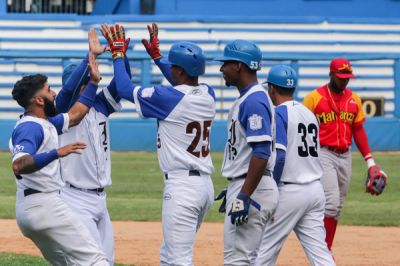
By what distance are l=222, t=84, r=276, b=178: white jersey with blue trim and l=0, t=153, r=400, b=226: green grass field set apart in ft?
21.3

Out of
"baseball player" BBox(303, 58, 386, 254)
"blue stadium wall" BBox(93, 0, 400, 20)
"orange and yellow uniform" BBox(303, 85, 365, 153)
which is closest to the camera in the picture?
"baseball player" BBox(303, 58, 386, 254)

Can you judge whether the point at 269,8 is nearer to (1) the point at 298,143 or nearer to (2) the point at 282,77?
(2) the point at 282,77

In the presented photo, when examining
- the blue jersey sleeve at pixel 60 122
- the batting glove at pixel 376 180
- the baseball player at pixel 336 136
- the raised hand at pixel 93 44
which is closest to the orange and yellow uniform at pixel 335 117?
the baseball player at pixel 336 136

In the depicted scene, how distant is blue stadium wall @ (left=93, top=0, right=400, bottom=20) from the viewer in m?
30.7

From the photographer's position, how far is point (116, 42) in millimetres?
7691

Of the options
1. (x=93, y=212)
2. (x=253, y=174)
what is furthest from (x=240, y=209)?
(x=93, y=212)

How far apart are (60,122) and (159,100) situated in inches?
29.5

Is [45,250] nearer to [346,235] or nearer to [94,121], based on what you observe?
[94,121]

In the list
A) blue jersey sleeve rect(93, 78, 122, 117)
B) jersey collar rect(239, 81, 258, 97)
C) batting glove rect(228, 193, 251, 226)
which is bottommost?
batting glove rect(228, 193, 251, 226)

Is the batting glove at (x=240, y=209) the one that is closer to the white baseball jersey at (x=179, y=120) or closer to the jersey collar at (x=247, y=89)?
the white baseball jersey at (x=179, y=120)

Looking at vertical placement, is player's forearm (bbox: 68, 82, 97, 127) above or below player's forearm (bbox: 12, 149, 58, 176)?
above

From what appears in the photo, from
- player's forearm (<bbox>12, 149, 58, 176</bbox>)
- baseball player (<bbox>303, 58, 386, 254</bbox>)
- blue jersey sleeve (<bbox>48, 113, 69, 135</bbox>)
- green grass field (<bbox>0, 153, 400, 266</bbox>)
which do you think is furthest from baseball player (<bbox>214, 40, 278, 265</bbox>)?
green grass field (<bbox>0, 153, 400, 266</bbox>)

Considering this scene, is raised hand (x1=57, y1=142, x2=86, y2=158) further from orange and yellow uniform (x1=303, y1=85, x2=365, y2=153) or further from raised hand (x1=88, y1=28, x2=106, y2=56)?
orange and yellow uniform (x1=303, y1=85, x2=365, y2=153)

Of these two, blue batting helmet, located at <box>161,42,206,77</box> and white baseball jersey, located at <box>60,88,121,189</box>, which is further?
white baseball jersey, located at <box>60,88,121,189</box>
